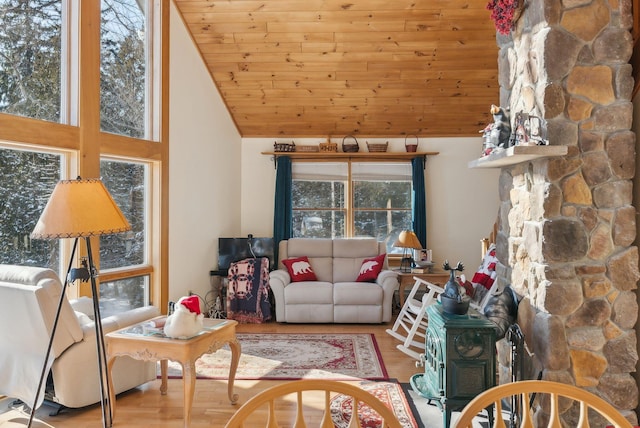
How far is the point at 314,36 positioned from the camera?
5453 millimetres

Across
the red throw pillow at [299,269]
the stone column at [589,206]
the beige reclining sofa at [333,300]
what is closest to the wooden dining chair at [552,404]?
the stone column at [589,206]

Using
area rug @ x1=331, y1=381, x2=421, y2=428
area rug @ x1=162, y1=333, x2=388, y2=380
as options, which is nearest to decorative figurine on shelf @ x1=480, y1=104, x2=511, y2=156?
area rug @ x1=331, y1=381, x2=421, y2=428

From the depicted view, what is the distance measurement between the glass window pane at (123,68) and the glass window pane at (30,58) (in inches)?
18.9

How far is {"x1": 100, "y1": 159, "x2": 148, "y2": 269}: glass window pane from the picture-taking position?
14.4ft

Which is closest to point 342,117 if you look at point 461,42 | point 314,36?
point 314,36

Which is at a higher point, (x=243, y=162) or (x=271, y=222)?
(x=243, y=162)

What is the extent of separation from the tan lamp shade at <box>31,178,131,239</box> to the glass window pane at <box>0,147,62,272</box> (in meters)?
1.10

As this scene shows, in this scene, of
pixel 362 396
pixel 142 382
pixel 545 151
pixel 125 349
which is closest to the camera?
pixel 362 396

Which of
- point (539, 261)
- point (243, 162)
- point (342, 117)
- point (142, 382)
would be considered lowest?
point (142, 382)

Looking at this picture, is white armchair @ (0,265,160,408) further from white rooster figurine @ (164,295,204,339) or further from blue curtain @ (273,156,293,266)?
blue curtain @ (273,156,293,266)

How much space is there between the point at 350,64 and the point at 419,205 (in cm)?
225

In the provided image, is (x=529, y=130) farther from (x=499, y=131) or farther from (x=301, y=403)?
(x=301, y=403)

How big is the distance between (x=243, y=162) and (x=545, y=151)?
16.6 feet

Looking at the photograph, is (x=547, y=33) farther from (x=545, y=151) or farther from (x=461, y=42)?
(x=461, y=42)
